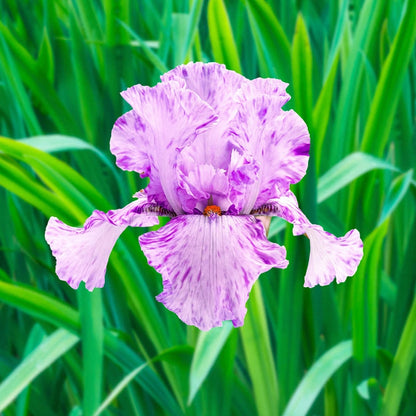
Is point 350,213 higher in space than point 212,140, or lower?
lower

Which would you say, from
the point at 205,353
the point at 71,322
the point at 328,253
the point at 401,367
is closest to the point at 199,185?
the point at 328,253

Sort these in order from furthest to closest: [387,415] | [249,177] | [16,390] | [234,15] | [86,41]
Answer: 1. [234,15]
2. [86,41]
3. [387,415]
4. [16,390]
5. [249,177]

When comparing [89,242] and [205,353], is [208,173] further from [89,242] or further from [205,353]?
[205,353]

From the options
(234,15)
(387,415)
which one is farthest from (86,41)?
(387,415)

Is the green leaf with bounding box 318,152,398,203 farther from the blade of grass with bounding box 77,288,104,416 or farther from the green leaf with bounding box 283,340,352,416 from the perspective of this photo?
the blade of grass with bounding box 77,288,104,416

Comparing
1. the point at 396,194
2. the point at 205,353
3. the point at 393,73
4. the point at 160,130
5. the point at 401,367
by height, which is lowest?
the point at 401,367

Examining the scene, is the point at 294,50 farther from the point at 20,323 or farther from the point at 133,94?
the point at 20,323
